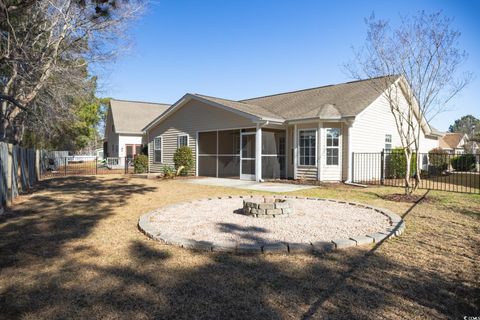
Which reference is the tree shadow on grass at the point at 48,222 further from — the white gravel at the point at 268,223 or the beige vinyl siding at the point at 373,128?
the beige vinyl siding at the point at 373,128

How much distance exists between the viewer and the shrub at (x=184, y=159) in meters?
17.3

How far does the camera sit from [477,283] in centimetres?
337

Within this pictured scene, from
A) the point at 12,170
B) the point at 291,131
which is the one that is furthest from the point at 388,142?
the point at 12,170

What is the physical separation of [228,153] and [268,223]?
13.3m

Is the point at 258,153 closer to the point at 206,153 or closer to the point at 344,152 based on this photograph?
the point at 344,152

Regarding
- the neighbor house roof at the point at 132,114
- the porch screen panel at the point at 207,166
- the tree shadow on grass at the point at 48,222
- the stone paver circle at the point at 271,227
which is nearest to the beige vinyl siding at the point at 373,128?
the stone paver circle at the point at 271,227

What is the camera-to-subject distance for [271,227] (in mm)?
5691

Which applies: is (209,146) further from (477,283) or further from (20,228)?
(477,283)

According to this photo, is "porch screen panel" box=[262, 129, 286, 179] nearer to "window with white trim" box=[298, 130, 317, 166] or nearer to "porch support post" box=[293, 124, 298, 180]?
"porch support post" box=[293, 124, 298, 180]

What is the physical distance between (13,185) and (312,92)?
15.0 m

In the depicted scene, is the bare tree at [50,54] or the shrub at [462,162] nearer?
the bare tree at [50,54]

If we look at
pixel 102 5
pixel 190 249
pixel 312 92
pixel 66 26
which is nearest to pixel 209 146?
pixel 312 92

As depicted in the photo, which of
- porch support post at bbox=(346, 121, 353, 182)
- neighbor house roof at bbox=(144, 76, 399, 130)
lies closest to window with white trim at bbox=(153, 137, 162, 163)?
neighbor house roof at bbox=(144, 76, 399, 130)

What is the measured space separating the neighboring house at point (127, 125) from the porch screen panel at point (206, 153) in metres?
10.8
